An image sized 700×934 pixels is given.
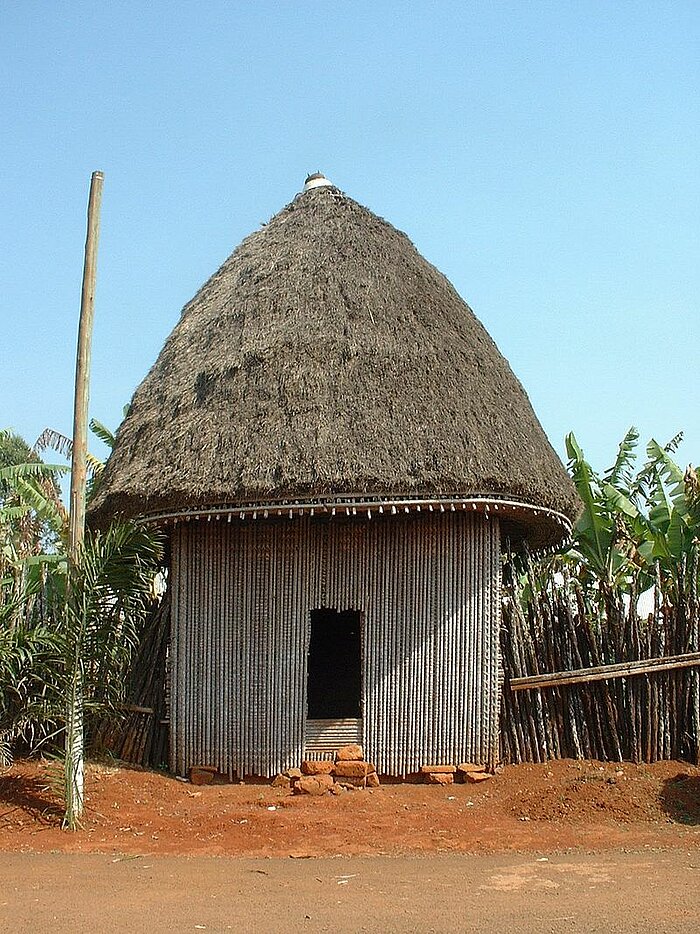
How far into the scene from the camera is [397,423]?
1120cm

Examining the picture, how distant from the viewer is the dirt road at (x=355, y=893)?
6.37 m

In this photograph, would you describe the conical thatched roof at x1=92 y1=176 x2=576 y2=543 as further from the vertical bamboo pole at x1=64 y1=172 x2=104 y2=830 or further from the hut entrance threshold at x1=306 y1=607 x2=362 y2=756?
the hut entrance threshold at x1=306 y1=607 x2=362 y2=756

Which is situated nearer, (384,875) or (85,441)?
(384,875)

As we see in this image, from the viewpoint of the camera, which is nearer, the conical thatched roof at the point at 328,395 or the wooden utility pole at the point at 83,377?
the wooden utility pole at the point at 83,377

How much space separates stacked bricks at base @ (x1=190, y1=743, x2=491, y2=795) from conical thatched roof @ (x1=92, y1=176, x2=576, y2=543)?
2.77 metres

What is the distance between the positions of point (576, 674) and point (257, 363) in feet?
15.3

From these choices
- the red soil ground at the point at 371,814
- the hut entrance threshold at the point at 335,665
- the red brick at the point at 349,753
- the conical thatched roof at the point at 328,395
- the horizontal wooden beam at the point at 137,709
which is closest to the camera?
the red soil ground at the point at 371,814

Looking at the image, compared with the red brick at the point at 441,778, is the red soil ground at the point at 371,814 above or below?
below

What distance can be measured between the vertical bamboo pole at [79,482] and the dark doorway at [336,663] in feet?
20.6

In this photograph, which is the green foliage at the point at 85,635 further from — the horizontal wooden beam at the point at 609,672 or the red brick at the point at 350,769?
the horizontal wooden beam at the point at 609,672

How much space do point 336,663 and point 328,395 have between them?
5848 mm

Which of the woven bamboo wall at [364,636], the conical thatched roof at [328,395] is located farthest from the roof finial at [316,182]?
the woven bamboo wall at [364,636]

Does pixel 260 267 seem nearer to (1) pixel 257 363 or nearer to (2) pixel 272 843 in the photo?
(1) pixel 257 363

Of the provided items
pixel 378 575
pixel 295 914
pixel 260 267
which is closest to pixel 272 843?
pixel 295 914
